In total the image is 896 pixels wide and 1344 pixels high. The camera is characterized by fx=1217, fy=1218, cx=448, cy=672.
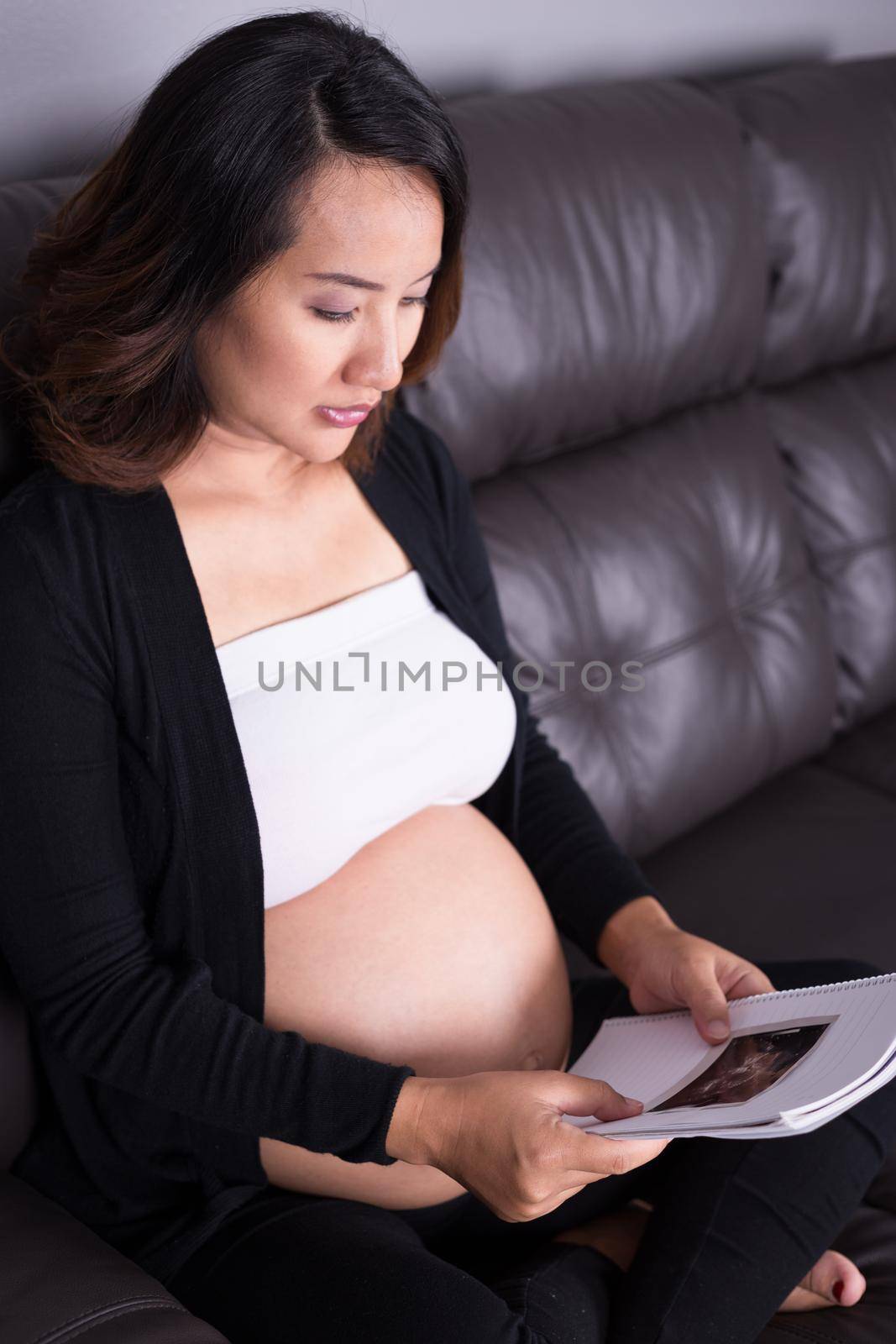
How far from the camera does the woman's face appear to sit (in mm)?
883

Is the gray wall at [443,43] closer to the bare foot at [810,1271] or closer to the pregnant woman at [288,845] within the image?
the pregnant woman at [288,845]

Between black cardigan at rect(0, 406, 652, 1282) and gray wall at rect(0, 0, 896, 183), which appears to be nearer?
black cardigan at rect(0, 406, 652, 1282)

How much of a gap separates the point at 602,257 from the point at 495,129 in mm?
201

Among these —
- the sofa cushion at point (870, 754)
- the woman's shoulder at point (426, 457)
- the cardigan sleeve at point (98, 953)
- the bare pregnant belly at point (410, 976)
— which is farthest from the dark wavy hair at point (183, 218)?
the sofa cushion at point (870, 754)

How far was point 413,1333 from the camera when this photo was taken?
83 centimetres

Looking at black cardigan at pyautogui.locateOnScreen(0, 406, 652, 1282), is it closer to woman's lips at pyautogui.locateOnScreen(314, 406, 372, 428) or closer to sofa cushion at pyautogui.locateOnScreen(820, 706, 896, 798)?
woman's lips at pyautogui.locateOnScreen(314, 406, 372, 428)

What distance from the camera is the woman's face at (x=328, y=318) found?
0.88m

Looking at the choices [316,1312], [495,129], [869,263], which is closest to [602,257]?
[495,129]

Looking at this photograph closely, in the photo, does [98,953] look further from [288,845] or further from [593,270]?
[593,270]

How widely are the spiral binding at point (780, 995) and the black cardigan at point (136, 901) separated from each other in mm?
231

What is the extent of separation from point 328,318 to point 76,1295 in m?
0.70

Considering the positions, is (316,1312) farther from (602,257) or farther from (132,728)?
(602,257)

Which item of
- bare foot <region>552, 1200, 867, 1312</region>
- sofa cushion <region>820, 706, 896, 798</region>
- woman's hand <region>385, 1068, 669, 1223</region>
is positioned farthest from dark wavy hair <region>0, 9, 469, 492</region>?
sofa cushion <region>820, 706, 896, 798</region>

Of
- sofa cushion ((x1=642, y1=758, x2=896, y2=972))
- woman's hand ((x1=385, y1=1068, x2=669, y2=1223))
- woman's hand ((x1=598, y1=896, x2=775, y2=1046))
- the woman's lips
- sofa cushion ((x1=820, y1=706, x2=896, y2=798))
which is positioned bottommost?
sofa cushion ((x1=820, y1=706, x2=896, y2=798))
